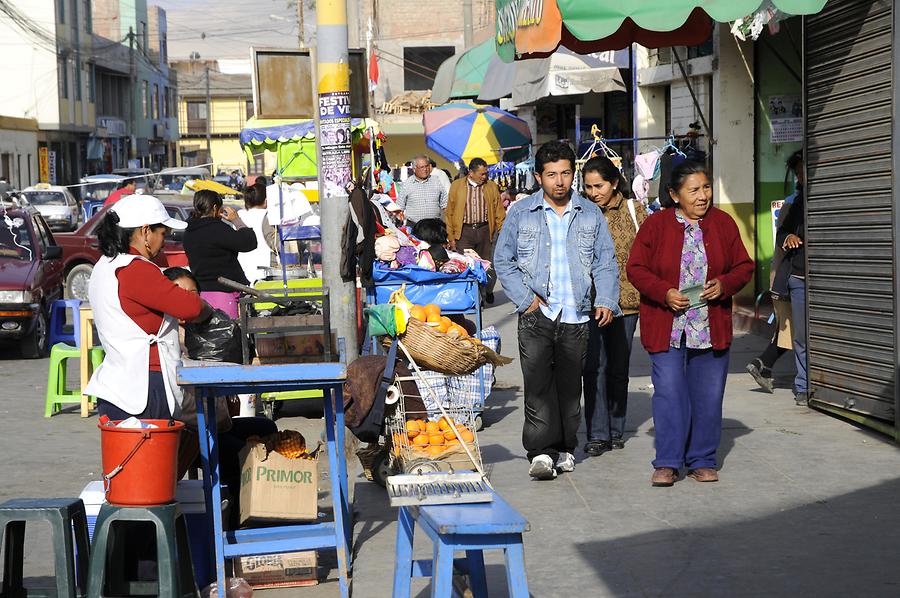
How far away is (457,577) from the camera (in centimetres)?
511

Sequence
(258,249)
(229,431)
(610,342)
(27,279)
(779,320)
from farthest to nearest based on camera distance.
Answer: (27,279)
(258,249)
(779,320)
(610,342)
(229,431)

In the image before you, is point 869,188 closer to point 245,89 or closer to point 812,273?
point 812,273

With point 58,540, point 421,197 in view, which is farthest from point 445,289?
point 421,197

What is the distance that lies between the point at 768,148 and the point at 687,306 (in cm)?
719

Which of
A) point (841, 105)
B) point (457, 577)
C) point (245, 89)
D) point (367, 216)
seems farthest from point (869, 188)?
point (245, 89)

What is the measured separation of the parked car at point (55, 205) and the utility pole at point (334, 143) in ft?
103

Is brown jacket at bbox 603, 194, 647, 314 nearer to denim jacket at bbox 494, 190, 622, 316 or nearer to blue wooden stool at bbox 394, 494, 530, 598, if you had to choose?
denim jacket at bbox 494, 190, 622, 316

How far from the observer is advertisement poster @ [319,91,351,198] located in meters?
8.96

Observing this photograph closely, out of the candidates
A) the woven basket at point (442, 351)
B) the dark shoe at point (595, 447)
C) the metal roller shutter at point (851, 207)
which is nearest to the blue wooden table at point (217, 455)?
the woven basket at point (442, 351)

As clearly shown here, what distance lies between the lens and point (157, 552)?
513 cm

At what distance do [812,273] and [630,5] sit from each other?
2744mm

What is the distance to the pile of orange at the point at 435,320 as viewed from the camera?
7.64 m

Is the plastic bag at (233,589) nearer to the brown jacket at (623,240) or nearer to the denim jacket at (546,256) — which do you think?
the denim jacket at (546,256)

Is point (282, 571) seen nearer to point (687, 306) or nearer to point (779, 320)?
point (687, 306)
